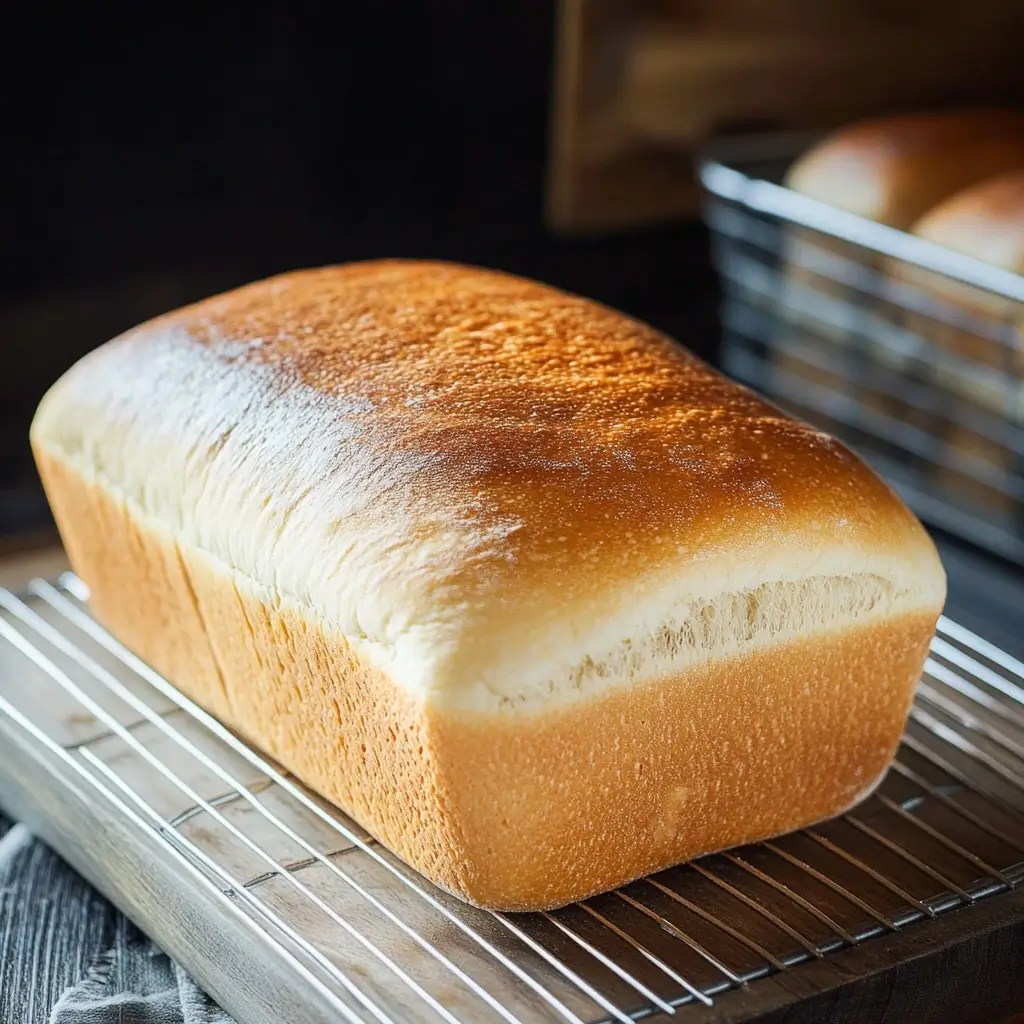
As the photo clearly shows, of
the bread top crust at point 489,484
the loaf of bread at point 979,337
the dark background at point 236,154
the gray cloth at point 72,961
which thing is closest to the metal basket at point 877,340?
the loaf of bread at point 979,337

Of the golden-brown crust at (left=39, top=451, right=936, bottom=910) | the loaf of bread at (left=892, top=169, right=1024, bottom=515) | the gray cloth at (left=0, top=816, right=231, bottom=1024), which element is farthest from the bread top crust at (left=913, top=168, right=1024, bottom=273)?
the gray cloth at (left=0, top=816, right=231, bottom=1024)

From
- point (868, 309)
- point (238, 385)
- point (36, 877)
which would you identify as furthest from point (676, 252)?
point (36, 877)

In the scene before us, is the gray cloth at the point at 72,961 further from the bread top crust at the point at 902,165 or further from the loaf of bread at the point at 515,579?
the bread top crust at the point at 902,165

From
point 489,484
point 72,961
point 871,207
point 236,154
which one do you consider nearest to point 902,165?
point 871,207

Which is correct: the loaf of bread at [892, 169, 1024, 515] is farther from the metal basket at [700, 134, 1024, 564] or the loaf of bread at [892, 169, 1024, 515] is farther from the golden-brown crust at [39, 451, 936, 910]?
the golden-brown crust at [39, 451, 936, 910]

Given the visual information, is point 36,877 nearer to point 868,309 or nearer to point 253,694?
point 253,694

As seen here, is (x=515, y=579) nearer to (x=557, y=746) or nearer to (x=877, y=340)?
(x=557, y=746)

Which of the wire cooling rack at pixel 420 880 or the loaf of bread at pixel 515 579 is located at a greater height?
the loaf of bread at pixel 515 579
